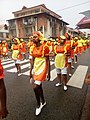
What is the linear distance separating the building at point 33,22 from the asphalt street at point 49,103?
30.3 meters

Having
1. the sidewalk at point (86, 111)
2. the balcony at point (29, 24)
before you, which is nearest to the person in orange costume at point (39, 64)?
the sidewalk at point (86, 111)

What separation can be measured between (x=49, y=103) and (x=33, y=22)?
114 ft

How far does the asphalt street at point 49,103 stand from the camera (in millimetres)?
4002

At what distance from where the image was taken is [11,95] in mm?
5453

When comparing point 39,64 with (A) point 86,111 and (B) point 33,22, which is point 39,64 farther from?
(B) point 33,22

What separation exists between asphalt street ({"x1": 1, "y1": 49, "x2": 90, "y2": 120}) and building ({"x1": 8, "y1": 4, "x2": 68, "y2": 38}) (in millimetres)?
30275

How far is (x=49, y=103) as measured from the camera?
4.75 meters

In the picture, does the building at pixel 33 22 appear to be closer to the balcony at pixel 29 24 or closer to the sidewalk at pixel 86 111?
the balcony at pixel 29 24

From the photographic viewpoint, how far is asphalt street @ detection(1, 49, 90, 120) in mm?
4002

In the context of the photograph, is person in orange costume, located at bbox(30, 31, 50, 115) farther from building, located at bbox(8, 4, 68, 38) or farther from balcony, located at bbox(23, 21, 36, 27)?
balcony, located at bbox(23, 21, 36, 27)

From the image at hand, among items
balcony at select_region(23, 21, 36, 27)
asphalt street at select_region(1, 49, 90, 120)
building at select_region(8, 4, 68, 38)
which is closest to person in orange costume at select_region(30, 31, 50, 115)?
asphalt street at select_region(1, 49, 90, 120)

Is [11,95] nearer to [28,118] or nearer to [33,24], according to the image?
[28,118]

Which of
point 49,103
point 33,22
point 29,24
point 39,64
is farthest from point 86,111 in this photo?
point 29,24

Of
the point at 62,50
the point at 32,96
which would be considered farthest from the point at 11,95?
the point at 62,50
